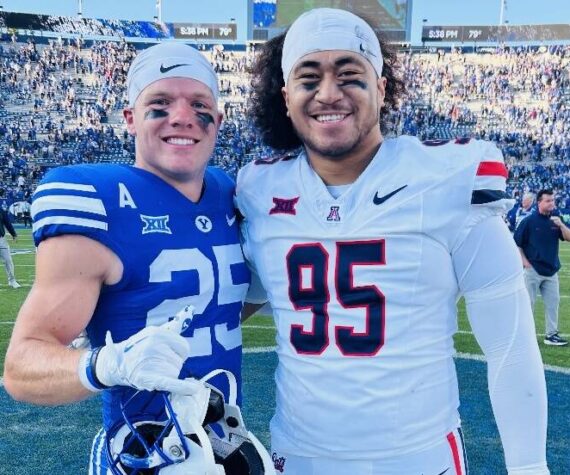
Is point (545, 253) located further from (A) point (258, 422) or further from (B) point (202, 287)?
(B) point (202, 287)

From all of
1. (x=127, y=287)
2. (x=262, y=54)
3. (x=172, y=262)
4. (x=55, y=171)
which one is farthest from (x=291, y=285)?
(x=262, y=54)

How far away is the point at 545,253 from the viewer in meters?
6.52

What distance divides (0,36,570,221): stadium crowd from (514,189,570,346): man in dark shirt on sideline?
54.5ft

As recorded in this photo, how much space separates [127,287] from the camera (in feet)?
5.63

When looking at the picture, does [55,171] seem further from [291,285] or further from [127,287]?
[291,285]

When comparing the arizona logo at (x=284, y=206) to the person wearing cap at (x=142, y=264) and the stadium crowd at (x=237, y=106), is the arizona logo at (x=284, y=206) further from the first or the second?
the stadium crowd at (x=237, y=106)

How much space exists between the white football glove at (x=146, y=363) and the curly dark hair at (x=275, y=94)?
121cm

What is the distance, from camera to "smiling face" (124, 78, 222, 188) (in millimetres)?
1892

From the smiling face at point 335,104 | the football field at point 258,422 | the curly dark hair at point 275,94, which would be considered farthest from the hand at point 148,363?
the football field at point 258,422

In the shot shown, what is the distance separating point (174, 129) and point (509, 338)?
112cm

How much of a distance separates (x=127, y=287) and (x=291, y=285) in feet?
1.48

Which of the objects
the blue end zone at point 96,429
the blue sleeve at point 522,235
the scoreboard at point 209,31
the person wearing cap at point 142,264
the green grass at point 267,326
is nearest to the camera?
the person wearing cap at point 142,264

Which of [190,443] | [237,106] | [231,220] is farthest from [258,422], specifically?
[237,106]

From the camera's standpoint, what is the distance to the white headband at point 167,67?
194cm
